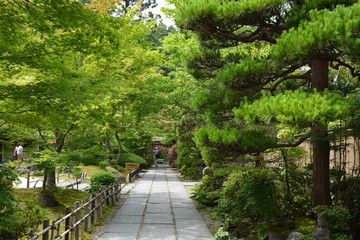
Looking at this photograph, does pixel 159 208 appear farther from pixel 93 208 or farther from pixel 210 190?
pixel 93 208

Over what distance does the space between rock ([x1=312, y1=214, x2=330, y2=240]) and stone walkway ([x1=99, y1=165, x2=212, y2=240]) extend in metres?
2.62

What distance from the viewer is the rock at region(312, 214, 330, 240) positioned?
4.82 m

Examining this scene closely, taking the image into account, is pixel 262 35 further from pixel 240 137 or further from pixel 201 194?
pixel 201 194

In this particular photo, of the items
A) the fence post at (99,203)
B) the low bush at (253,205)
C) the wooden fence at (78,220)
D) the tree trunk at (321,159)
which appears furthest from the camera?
the fence post at (99,203)

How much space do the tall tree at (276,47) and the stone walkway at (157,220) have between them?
8.34 feet

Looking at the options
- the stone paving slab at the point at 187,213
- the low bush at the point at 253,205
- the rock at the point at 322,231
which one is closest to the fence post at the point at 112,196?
the stone paving slab at the point at 187,213

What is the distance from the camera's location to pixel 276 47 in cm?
467

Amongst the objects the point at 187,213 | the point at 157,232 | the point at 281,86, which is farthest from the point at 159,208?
the point at 281,86

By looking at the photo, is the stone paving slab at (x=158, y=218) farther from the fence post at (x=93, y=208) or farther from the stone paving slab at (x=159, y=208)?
the fence post at (x=93, y=208)

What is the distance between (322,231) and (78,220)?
471cm

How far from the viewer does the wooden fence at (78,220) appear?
207 inches

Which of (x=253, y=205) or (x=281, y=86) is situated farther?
(x=281, y=86)

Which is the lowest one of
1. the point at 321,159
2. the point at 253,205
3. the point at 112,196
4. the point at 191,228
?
the point at 191,228

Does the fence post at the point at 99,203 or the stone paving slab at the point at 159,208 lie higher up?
the fence post at the point at 99,203
